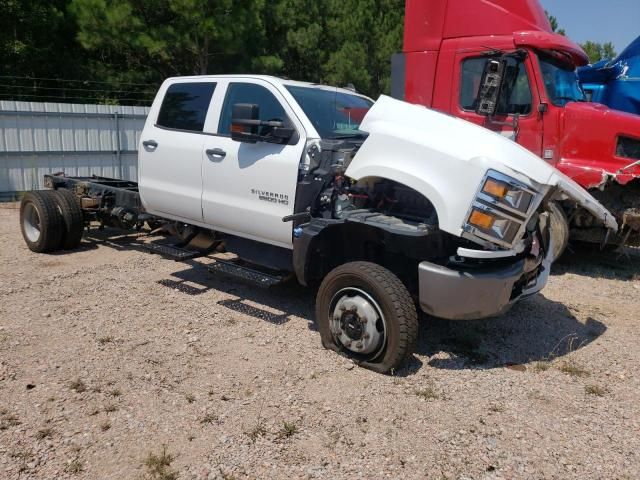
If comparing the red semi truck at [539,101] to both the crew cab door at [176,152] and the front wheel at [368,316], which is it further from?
the front wheel at [368,316]

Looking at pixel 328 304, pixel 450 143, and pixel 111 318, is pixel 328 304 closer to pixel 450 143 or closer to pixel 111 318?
pixel 450 143

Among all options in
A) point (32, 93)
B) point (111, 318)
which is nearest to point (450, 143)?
point (111, 318)

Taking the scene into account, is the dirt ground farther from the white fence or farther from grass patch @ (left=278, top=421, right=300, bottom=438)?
the white fence

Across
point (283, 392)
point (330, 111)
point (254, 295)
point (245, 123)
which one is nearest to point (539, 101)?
point (330, 111)

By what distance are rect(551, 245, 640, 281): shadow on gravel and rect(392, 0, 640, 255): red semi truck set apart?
1.74 feet

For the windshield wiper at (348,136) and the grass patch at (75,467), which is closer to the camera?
the grass patch at (75,467)

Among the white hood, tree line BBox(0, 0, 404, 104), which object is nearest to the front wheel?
the white hood

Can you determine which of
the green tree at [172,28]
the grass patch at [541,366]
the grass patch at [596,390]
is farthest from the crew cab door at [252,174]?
the green tree at [172,28]

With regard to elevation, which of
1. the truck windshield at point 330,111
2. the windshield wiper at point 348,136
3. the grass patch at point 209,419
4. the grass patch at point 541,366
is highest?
the truck windshield at point 330,111

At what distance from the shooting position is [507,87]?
702 cm

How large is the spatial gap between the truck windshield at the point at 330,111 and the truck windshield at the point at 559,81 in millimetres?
2715

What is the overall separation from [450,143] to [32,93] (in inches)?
623

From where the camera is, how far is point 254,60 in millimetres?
16828

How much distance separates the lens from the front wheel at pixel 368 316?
4098 mm
